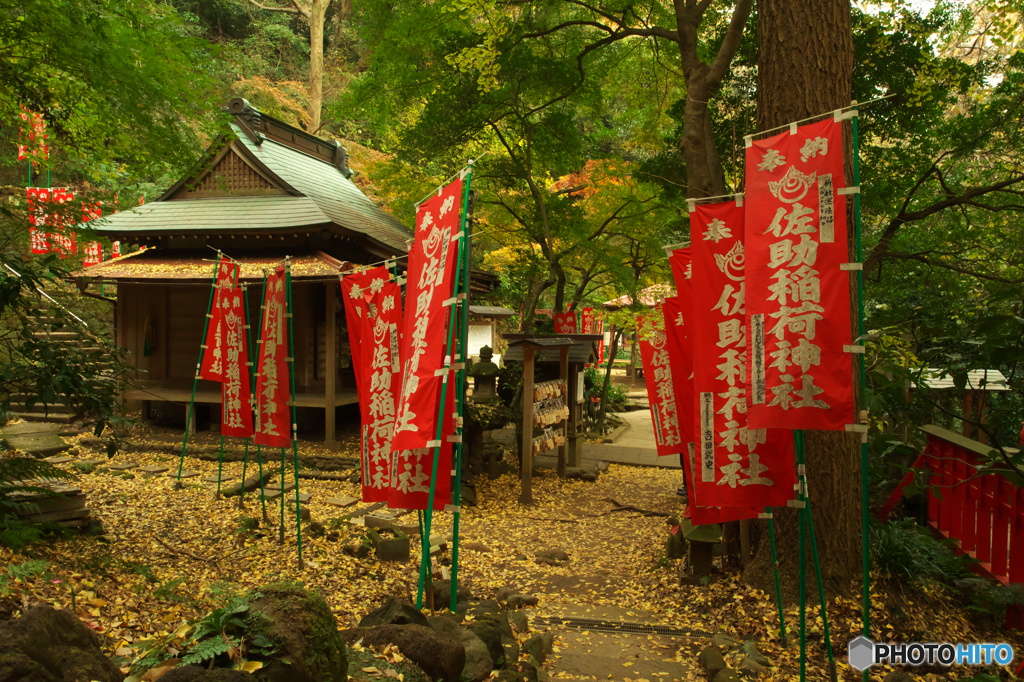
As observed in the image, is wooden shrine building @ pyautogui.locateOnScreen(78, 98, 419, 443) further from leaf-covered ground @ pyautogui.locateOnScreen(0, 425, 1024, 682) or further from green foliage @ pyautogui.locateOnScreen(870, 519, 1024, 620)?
green foliage @ pyautogui.locateOnScreen(870, 519, 1024, 620)

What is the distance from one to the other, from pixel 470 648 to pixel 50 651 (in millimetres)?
2015

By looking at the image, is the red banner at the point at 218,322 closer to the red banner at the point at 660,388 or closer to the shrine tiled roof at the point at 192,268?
the shrine tiled roof at the point at 192,268

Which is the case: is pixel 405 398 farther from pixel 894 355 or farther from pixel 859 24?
pixel 859 24

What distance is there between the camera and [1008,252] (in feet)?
31.4

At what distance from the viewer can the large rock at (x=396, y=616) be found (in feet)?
11.5

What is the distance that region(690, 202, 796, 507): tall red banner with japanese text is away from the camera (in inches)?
151

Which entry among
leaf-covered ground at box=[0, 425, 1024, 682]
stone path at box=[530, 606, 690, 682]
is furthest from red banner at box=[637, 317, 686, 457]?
stone path at box=[530, 606, 690, 682]

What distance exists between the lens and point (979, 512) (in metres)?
5.14

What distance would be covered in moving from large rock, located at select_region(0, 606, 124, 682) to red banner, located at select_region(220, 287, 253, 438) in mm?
4600

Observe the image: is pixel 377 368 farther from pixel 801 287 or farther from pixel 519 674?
pixel 801 287

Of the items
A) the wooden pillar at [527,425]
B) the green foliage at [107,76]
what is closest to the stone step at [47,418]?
the green foliage at [107,76]

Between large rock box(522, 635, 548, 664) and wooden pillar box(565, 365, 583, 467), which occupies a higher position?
wooden pillar box(565, 365, 583, 467)

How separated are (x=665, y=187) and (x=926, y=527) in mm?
5883

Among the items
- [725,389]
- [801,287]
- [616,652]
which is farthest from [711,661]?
[801,287]
